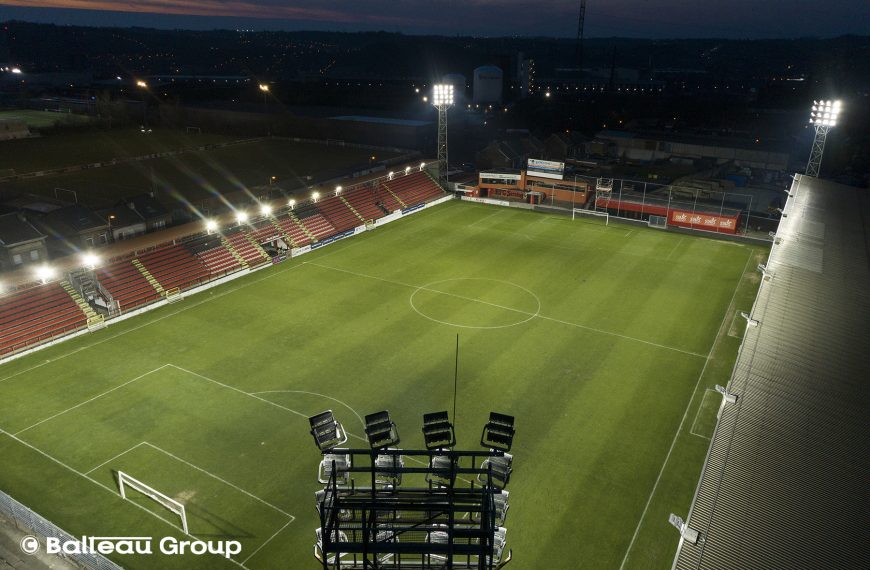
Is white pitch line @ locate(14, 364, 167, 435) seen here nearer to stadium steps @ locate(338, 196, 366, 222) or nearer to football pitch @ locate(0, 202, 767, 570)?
football pitch @ locate(0, 202, 767, 570)

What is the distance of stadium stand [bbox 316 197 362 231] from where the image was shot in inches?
1980

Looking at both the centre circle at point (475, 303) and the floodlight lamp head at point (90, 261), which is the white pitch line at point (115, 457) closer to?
the centre circle at point (475, 303)

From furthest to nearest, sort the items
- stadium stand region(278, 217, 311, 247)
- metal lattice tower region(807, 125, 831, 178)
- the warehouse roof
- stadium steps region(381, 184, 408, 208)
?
1. stadium steps region(381, 184, 408, 208)
2. metal lattice tower region(807, 125, 831, 178)
3. stadium stand region(278, 217, 311, 247)
4. the warehouse roof

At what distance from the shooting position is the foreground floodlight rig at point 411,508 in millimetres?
11031

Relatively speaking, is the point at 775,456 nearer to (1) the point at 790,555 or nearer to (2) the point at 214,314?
(1) the point at 790,555

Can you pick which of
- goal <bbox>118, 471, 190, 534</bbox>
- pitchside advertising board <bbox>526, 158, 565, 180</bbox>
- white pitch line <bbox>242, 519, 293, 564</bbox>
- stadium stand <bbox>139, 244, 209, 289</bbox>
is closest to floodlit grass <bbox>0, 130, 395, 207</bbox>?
stadium stand <bbox>139, 244, 209, 289</bbox>

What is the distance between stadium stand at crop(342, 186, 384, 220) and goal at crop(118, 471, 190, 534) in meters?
35.6

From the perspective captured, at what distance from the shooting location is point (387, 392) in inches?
1005

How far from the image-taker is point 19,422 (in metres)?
23.1

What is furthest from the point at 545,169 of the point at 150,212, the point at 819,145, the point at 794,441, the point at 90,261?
the point at 794,441

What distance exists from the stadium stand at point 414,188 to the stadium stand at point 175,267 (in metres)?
23.7

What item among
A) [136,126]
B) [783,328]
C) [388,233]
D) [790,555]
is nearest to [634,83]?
[136,126]

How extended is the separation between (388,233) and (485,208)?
13.0 m

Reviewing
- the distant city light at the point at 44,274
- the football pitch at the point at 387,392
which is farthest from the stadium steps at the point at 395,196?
the distant city light at the point at 44,274
